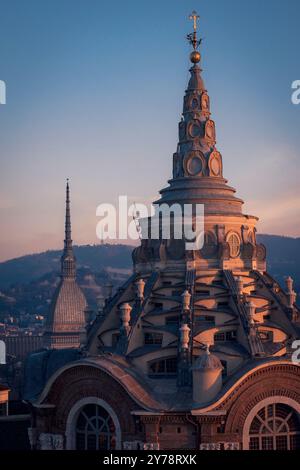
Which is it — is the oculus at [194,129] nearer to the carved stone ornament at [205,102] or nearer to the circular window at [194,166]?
the carved stone ornament at [205,102]

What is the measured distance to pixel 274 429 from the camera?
49.3 meters

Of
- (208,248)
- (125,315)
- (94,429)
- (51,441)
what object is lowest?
(51,441)

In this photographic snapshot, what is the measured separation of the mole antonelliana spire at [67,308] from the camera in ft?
531

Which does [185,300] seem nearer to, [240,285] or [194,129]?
[240,285]

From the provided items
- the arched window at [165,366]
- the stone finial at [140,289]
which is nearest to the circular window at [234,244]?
the stone finial at [140,289]

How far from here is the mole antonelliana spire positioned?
531 ft

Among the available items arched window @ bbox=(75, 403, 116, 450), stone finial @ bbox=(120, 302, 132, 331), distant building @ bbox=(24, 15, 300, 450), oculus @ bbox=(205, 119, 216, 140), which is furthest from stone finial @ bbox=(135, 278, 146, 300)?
oculus @ bbox=(205, 119, 216, 140)

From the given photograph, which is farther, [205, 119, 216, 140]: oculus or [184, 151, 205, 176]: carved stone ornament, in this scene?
[205, 119, 216, 140]: oculus

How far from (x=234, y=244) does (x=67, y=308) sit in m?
110

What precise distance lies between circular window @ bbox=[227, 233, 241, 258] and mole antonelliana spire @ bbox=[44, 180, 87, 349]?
10239 cm

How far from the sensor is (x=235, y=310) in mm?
55094

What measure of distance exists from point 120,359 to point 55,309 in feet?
376

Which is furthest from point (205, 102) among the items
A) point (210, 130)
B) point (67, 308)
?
point (67, 308)

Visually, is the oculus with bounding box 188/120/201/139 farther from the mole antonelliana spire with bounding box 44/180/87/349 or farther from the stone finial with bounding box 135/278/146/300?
the mole antonelliana spire with bounding box 44/180/87/349
